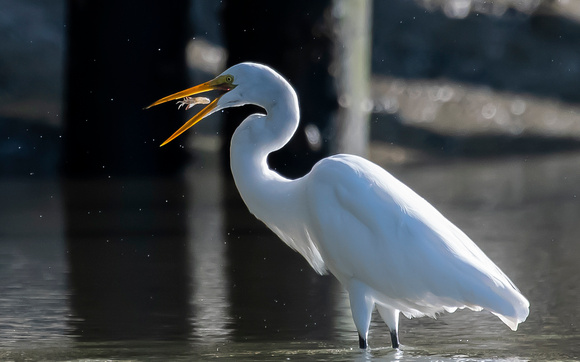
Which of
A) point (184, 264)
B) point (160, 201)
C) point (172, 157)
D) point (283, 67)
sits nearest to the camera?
point (184, 264)

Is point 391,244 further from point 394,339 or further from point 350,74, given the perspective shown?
point 350,74

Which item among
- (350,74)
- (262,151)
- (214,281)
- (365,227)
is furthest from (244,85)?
(350,74)

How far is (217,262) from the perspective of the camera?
258 inches

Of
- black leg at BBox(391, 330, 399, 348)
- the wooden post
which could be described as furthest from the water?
the wooden post

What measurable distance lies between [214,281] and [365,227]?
1.43m

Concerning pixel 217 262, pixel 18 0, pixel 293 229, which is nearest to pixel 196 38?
pixel 18 0

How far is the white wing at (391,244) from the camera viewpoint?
4641 millimetres

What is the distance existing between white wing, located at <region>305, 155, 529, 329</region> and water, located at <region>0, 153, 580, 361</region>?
0.71 ft

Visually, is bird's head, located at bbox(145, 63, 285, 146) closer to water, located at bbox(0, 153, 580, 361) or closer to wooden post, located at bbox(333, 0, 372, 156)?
water, located at bbox(0, 153, 580, 361)

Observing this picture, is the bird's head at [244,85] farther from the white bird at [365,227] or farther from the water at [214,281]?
the water at [214,281]

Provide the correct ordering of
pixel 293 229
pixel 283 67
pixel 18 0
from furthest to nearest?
1. pixel 18 0
2. pixel 283 67
3. pixel 293 229

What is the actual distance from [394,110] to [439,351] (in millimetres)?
7654

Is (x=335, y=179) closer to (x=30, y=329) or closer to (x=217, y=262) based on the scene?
(x=30, y=329)

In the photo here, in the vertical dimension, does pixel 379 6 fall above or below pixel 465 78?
above
